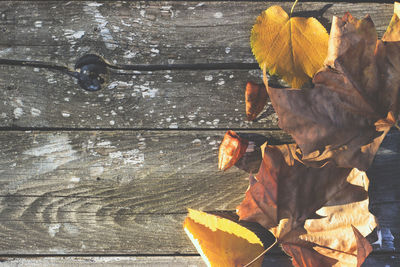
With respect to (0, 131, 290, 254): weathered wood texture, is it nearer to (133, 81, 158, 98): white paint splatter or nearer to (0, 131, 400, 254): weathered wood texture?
(0, 131, 400, 254): weathered wood texture

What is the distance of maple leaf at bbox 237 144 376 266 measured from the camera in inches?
53.4

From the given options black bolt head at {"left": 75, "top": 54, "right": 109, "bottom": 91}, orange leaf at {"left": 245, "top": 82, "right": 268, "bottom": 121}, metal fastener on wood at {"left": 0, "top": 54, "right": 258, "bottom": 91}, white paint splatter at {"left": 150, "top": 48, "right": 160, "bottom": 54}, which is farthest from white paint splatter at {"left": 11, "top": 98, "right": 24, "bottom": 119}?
orange leaf at {"left": 245, "top": 82, "right": 268, "bottom": 121}

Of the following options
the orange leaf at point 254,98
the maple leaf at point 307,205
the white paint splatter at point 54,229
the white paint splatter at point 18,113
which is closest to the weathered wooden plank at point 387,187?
the maple leaf at point 307,205

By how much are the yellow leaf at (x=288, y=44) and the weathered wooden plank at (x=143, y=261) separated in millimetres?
695

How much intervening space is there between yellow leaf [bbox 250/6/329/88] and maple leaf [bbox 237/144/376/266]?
0.28 m

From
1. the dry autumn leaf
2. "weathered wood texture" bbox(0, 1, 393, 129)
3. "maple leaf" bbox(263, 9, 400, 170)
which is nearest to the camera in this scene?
"maple leaf" bbox(263, 9, 400, 170)

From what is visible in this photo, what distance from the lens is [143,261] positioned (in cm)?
149

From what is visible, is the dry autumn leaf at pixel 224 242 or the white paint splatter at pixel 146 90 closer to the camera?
the dry autumn leaf at pixel 224 242

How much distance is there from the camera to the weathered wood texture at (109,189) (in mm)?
1472

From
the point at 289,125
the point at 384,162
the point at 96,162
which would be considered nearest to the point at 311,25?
the point at 289,125

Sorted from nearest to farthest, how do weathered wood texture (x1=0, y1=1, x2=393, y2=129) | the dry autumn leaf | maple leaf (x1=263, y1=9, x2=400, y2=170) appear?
maple leaf (x1=263, y1=9, x2=400, y2=170)
the dry autumn leaf
weathered wood texture (x1=0, y1=1, x2=393, y2=129)

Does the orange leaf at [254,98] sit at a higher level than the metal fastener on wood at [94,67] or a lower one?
lower

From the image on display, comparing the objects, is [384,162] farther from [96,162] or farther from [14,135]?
[14,135]

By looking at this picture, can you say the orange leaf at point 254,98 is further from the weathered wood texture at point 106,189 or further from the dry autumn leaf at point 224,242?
the dry autumn leaf at point 224,242
